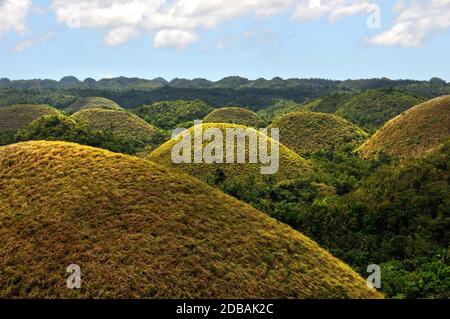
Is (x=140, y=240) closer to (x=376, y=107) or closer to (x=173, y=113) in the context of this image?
(x=376, y=107)

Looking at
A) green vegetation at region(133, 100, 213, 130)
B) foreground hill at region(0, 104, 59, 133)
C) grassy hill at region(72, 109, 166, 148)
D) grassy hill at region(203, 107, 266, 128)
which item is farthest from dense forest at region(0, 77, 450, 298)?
green vegetation at region(133, 100, 213, 130)

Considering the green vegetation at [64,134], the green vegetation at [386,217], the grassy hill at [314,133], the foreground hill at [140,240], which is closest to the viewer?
the foreground hill at [140,240]

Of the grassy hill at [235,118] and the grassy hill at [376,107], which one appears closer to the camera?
the grassy hill at [235,118]

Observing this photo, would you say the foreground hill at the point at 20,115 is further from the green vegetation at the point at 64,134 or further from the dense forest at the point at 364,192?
the green vegetation at the point at 64,134

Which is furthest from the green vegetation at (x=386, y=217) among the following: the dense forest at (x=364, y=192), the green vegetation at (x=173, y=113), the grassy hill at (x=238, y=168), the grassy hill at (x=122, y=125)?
the green vegetation at (x=173, y=113)

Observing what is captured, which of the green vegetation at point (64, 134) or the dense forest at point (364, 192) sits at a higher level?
the green vegetation at point (64, 134)

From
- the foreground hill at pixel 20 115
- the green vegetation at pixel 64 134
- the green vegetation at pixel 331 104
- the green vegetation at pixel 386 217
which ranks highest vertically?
the green vegetation at pixel 331 104

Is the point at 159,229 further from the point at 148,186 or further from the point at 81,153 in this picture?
the point at 81,153

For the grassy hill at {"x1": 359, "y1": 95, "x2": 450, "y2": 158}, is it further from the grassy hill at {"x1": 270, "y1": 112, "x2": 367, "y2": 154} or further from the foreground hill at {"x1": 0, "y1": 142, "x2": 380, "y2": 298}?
the foreground hill at {"x1": 0, "y1": 142, "x2": 380, "y2": 298}

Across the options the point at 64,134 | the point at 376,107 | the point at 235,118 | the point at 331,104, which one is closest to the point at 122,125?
the point at 235,118
